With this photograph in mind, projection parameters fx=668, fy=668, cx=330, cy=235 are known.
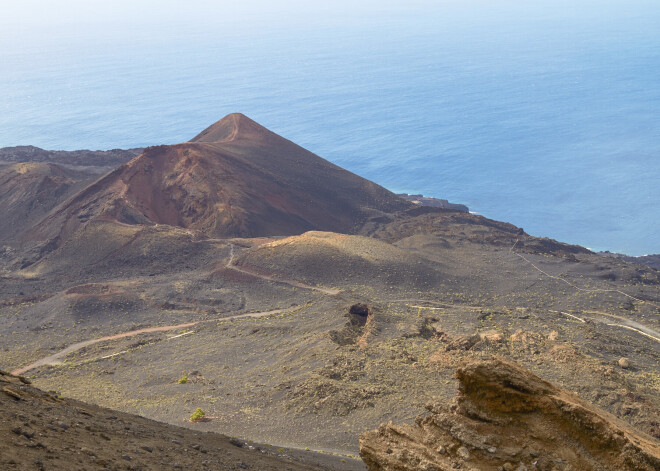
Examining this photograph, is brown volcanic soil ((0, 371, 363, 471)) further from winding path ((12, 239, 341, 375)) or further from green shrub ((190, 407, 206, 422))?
winding path ((12, 239, 341, 375))

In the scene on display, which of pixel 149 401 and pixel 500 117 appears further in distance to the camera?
pixel 500 117

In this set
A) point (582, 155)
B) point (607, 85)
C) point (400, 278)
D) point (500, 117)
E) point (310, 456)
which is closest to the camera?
point (310, 456)

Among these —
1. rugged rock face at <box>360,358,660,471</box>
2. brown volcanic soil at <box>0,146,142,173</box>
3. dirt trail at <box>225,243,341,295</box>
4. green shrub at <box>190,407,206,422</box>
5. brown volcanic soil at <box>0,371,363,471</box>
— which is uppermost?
brown volcanic soil at <box>0,146,142,173</box>

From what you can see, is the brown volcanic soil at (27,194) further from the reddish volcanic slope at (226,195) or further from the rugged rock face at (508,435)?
the rugged rock face at (508,435)

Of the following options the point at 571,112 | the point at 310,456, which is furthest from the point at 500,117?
the point at 310,456

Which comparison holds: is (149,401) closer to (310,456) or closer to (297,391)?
(297,391)

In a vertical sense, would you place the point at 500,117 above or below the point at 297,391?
above

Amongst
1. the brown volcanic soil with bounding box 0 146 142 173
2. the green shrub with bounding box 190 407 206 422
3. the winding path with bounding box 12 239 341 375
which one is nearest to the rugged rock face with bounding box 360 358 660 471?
the green shrub with bounding box 190 407 206 422
